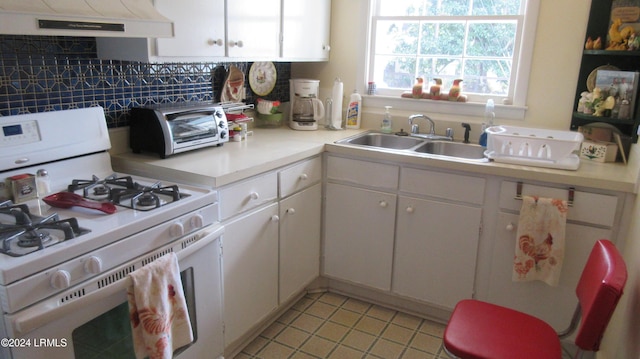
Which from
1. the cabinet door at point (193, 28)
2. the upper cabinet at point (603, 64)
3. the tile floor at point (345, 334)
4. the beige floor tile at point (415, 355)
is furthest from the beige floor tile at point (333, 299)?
the upper cabinet at point (603, 64)

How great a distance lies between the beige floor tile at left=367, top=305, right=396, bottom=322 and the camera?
2.63 meters

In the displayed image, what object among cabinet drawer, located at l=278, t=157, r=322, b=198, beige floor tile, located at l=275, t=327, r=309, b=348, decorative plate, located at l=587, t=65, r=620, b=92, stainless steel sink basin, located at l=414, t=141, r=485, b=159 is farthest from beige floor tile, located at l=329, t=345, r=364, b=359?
decorative plate, located at l=587, t=65, r=620, b=92

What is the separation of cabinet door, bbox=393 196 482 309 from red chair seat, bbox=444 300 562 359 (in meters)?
0.59

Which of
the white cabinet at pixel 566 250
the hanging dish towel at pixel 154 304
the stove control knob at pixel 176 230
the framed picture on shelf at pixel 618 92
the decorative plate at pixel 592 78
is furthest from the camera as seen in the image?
the decorative plate at pixel 592 78

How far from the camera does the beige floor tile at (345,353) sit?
2.27m

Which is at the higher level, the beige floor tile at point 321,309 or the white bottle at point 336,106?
the white bottle at point 336,106

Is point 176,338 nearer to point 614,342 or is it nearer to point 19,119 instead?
point 19,119

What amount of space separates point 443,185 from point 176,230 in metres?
1.32

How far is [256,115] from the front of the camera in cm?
300

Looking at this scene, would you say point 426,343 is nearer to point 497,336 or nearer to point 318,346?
point 318,346

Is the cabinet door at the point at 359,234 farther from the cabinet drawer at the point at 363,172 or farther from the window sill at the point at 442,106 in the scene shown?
the window sill at the point at 442,106

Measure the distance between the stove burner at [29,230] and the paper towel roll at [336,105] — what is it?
184 centimetres

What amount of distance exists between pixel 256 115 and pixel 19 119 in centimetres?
145

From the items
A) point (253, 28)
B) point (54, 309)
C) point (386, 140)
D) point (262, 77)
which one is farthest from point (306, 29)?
point (54, 309)
